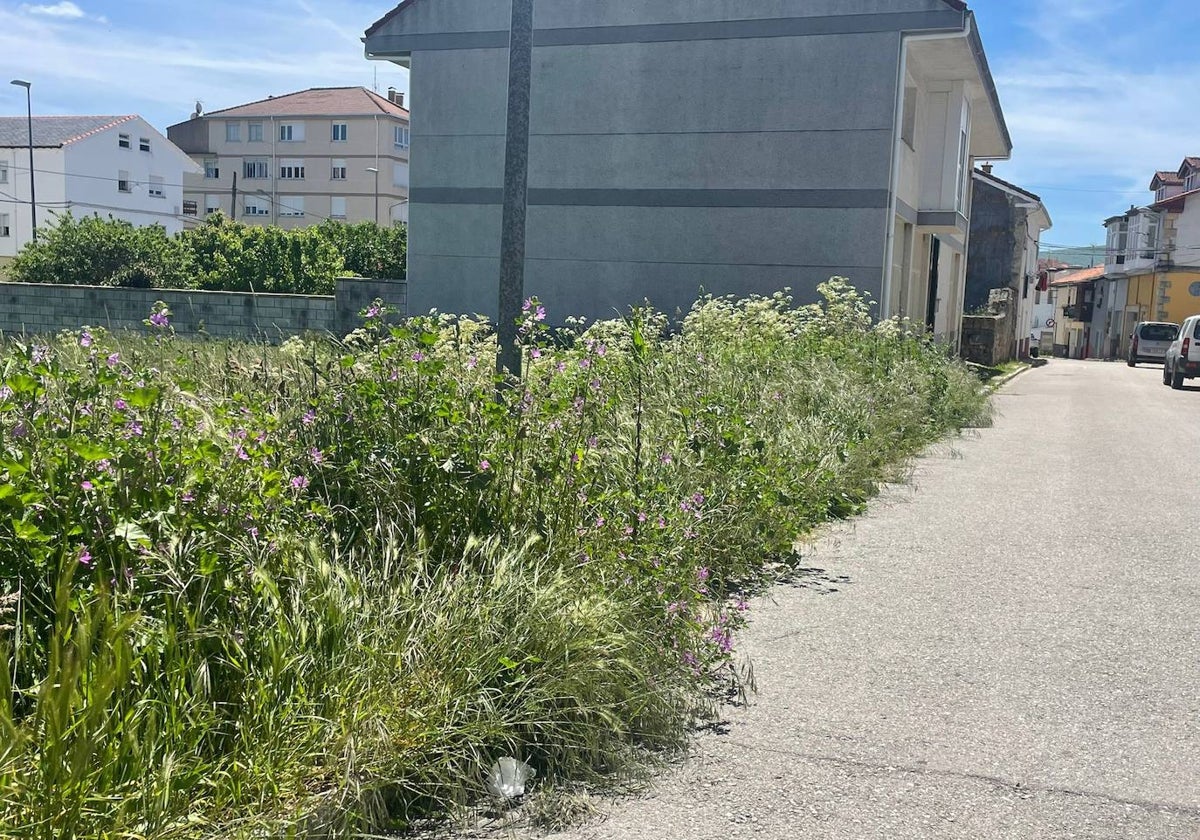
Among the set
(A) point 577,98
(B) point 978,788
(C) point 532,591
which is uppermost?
(A) point 577,98

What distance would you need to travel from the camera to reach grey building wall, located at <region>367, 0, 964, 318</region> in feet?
63.0

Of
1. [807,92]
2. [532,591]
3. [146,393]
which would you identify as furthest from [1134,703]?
[807,92]

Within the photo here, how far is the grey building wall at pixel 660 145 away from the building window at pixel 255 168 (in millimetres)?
60011

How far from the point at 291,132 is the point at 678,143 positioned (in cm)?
6303

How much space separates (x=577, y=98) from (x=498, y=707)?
1848 centimetres

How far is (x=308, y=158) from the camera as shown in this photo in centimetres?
7675

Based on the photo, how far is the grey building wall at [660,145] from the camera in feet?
63.0

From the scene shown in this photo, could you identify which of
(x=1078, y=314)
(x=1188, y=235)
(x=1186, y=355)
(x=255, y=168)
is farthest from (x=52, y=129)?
(x=1078, y=314)

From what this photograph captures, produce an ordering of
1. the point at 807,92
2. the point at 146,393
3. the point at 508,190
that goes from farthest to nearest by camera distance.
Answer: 1. the point at 807,92
2. the point at 508,190
3. the point at 146,393

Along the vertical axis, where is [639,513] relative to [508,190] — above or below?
below

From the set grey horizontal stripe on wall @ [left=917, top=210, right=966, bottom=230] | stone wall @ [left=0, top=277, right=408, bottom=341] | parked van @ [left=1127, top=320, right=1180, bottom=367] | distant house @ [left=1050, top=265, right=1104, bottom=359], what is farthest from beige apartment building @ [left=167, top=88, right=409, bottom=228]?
grey horizontal stripe on wall @ [left=917, top=210, right=966, bottom=230]

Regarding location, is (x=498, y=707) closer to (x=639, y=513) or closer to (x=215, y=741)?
(x=215, y=741)

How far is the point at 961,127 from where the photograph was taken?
77.4 ft

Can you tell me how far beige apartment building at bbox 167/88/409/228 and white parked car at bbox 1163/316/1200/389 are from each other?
54590 mm
